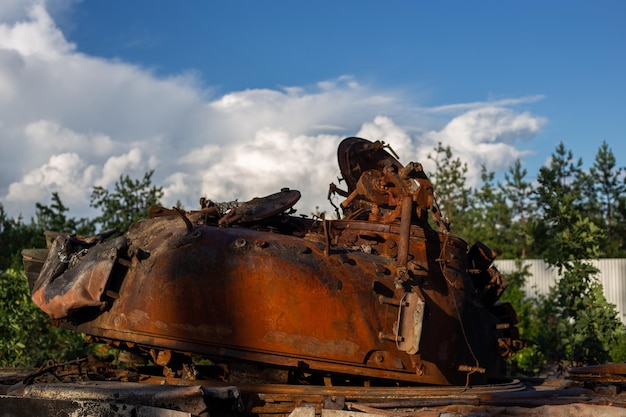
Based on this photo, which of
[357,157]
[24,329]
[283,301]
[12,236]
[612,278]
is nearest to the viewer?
[283,301]

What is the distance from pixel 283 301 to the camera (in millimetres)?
6133

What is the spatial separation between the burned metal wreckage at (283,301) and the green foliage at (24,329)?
639 cm

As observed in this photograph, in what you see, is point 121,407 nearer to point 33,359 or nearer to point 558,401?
point 558,401

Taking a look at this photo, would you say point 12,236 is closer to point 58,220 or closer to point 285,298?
point 58,220

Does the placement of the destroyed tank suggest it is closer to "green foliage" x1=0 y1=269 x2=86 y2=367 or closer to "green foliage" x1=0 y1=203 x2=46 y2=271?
"green foliage" x1=0 y1=269 x2=86 y2=367

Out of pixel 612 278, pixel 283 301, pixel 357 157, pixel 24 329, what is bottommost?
pixel 24 329

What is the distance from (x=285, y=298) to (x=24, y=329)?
8466 millimetres

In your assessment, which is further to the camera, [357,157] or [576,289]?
[576,289]

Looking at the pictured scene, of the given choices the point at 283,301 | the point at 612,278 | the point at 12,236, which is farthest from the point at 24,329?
the point at 612,278

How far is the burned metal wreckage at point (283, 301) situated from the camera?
608 cm

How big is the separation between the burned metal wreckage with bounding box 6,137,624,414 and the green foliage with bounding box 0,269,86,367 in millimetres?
6385

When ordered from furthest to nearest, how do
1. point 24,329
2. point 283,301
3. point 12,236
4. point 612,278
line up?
point 612,278 < point 12,236 < point 24,329 < point 283,301

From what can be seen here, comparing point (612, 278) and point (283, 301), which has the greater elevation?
point (612, 278)

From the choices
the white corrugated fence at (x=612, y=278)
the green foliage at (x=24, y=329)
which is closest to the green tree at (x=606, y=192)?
the white corrugated fence at (x=612, y=278)
